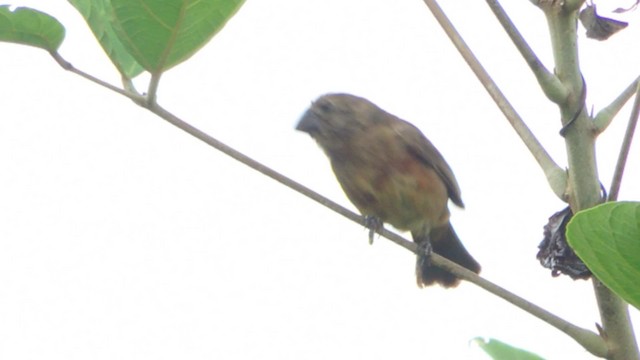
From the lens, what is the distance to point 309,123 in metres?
4.98

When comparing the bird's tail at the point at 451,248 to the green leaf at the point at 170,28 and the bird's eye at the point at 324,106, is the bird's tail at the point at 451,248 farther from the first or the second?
the green leaf at the point at 170,28

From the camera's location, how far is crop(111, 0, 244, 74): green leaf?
2.19 m

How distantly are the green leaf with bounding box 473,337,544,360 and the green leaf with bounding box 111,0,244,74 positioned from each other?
0.82 meters

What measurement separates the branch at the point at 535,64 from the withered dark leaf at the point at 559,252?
461 millimetres


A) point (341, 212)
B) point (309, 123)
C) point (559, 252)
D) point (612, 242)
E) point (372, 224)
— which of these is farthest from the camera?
point (309, 123)

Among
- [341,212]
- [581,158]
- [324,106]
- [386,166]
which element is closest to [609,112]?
[581,158]

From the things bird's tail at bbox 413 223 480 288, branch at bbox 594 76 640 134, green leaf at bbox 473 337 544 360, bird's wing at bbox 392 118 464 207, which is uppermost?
bird's wing at bbox 392 118 464 207

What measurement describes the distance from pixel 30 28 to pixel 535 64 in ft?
3.48

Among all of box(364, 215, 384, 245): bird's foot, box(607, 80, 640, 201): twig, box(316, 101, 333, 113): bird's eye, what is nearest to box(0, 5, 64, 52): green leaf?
box(607, 80, 640, 201): twig

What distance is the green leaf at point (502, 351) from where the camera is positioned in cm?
213

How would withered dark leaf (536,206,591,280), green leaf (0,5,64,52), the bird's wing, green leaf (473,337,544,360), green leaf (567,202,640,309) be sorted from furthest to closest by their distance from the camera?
the bird's wing < withered dark leaf (536,206,591,280) < green leaf (0,5,64,52) < green leaf (473,337,544,360) < green leaf (567,202,640,309)

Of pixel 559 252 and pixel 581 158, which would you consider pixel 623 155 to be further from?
pixel 559 252

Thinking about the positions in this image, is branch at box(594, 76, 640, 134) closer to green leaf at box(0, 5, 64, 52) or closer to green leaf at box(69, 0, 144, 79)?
green leaf at box(69, 0, 144, 79)

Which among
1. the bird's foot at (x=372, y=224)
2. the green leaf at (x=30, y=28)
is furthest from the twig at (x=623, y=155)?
the bird's foot at (x=372, y=224)
